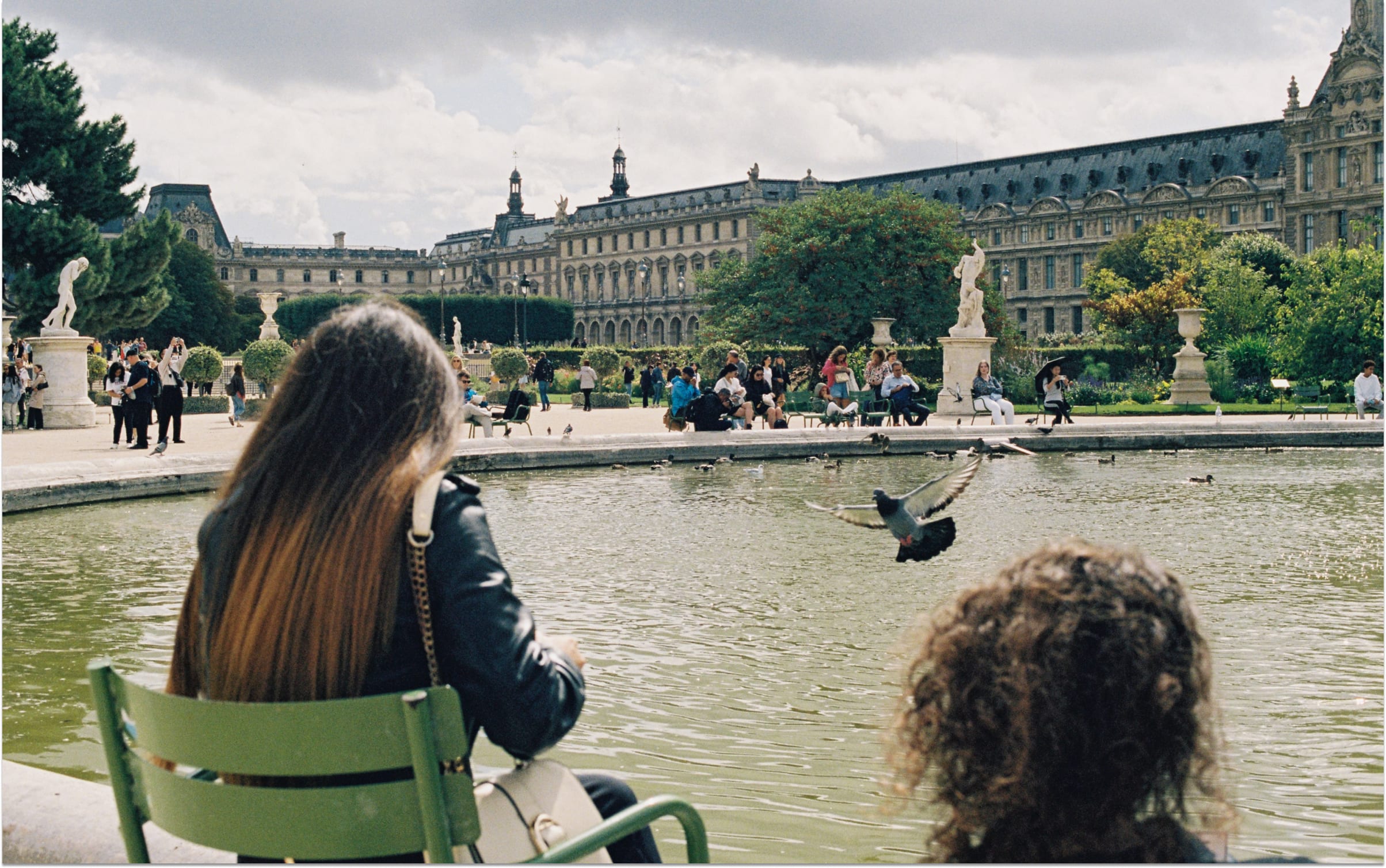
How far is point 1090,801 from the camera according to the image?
1388 mm

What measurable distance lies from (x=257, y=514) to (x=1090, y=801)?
114 cm

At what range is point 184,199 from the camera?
11112cm

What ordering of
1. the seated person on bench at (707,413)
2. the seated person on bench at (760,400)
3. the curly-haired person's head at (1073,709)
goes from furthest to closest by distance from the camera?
the seated person on bench at (760,400), the seated person on bench at (707,413), the curly-haired person's head at (1073,709)

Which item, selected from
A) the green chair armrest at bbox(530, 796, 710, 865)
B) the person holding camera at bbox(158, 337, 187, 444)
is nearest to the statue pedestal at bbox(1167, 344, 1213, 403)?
the person holding camera at bbox(158, 337, 187, 444)

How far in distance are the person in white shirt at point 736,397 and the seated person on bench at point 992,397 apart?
334 centimetres

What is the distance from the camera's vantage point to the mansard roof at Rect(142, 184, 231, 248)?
10981cm

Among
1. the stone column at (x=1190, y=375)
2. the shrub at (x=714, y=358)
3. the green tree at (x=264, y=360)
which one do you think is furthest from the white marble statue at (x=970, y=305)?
the green tree at (x=264, y=360)

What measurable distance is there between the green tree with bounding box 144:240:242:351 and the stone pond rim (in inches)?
2141

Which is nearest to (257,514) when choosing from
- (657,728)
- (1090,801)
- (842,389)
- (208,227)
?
(1090,801)

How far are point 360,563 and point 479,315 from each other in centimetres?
9314

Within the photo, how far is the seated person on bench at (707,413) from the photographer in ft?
55.4

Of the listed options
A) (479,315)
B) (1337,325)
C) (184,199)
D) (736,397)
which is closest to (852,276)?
(1337,325)

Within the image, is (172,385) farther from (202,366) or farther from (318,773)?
(318,773)

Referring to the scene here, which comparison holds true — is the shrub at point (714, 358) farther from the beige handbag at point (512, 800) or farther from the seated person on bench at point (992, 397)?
the beige handbag at point (512, 800)
